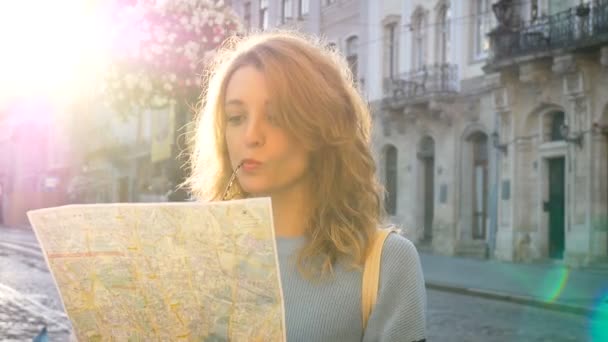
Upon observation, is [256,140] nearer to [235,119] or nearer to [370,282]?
[235,119]

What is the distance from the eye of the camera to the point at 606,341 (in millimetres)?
9039

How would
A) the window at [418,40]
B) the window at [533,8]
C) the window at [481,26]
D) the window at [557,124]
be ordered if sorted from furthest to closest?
the window at [418,40], the window at [481,26], the window at [533,8], the window at [557,124]

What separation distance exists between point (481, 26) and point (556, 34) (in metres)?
4.08

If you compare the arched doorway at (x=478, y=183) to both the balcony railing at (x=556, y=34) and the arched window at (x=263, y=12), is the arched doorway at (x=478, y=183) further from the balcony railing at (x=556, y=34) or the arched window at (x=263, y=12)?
the arched window at (x=263, y=12)

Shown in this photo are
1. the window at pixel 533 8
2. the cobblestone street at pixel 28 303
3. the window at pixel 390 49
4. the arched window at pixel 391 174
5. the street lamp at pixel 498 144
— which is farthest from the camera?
the arched window at pixel 391 174

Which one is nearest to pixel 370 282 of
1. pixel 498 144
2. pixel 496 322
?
pixel 496 322

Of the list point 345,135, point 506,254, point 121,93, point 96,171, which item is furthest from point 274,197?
point 96,171

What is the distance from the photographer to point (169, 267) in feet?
4.50

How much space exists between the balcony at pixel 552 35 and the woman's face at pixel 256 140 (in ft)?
56.0

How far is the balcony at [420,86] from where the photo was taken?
23766mm

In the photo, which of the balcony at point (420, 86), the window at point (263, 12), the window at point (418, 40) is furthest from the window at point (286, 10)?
the window at point (418, 40)

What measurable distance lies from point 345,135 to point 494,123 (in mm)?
20957

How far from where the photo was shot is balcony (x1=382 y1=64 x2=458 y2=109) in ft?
78.0

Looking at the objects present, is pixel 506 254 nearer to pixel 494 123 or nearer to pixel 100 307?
pixel 494 123
